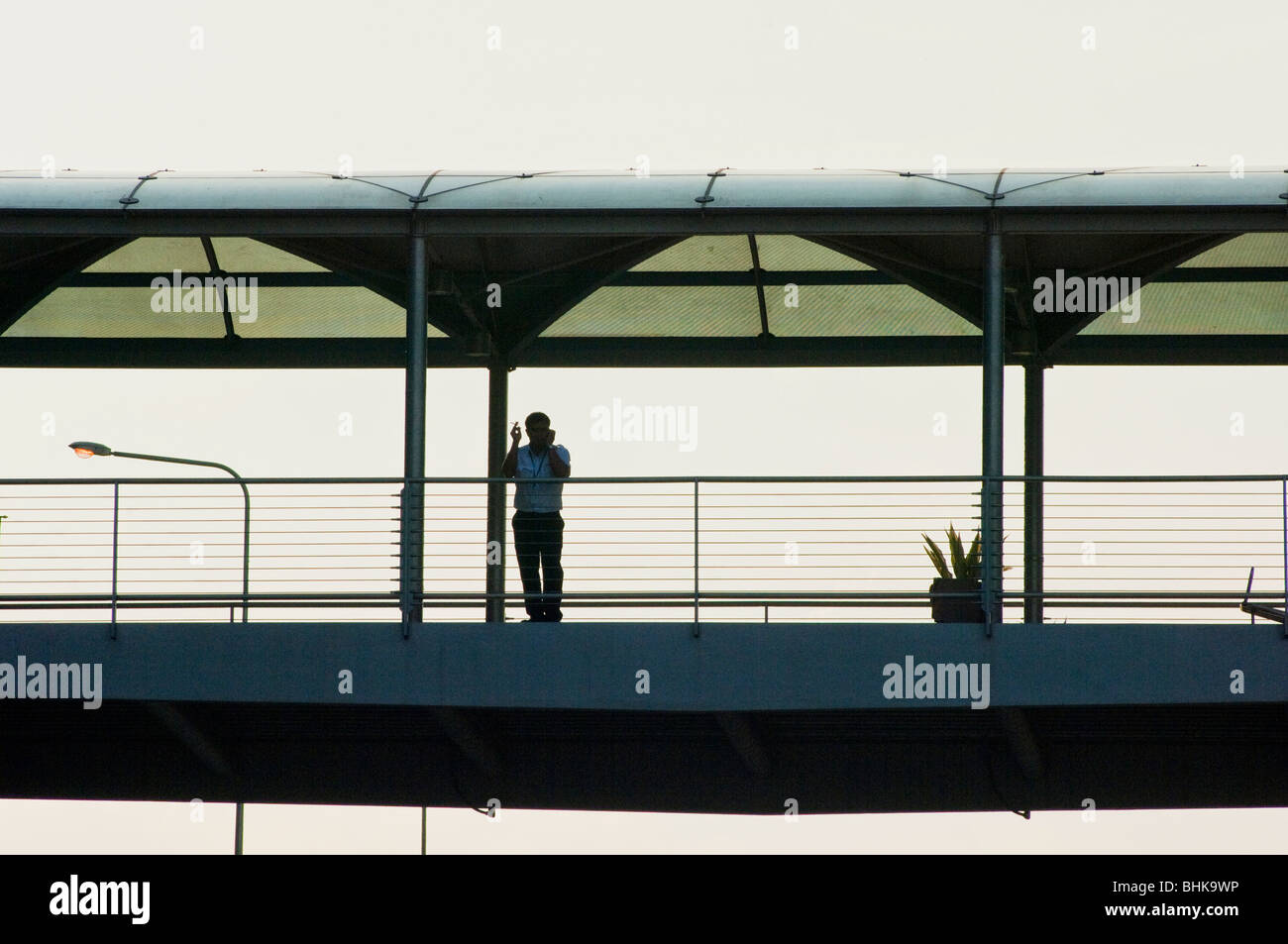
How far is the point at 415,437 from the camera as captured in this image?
11.1 m

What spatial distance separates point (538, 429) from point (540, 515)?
0.62 meters

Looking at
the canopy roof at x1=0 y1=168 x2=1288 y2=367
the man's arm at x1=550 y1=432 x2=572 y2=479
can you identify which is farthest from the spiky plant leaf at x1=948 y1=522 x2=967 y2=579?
the man's arm at x1=550 y1=432 x2=572 y2=479

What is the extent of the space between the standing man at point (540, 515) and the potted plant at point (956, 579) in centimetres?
260

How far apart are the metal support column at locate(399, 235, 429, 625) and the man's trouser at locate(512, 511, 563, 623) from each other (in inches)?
27.0

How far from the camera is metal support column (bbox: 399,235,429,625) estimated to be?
10742mm

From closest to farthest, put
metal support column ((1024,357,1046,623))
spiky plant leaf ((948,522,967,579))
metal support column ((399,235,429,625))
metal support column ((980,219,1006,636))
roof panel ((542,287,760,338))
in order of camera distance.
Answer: metal support column ((980,219,1006,636)), metal support column ((399,235,429,625)), spiky plant leaf ((948,522,967,579)), metal support column ((1024,357,1046,623)), roof panel ((542,287,760,338))

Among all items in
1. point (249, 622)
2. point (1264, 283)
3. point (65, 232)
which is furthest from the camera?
point (1264, 283)

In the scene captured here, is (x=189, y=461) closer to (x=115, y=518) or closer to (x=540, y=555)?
(x=115, y=518)

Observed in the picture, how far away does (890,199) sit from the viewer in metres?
11.0

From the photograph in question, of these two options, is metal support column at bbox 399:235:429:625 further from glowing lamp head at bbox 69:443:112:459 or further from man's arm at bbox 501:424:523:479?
glowing lamp head at bbox 69:443:112:459
